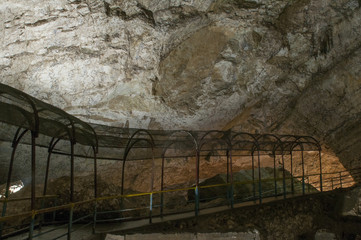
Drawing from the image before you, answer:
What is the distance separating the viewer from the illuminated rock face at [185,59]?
340 inches

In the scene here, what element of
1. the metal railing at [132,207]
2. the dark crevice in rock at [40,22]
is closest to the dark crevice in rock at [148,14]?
the dark crevice in rock at [40,22]

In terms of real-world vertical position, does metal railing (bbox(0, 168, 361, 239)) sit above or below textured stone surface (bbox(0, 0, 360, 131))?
below

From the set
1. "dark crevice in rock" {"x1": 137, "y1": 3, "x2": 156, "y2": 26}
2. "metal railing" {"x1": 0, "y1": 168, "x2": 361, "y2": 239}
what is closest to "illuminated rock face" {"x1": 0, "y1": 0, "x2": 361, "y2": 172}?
"dark crevice in rock" {"x1": 137, "y1": 3, "x2": 156, "y2": 26}

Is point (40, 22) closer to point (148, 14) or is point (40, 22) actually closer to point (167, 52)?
point (148, 14)

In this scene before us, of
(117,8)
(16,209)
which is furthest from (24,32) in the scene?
(16,209)

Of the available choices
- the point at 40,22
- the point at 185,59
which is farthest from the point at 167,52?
the point at 40,22

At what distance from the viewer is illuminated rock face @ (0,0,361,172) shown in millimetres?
8625

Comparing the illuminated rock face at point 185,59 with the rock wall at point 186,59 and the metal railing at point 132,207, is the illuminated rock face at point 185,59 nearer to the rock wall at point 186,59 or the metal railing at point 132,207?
the rock wall at point 186,59

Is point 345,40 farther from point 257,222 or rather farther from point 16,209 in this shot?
point 16,209

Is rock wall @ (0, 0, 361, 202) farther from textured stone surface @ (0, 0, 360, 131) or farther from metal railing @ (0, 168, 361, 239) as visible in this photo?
metal railing @ (0, 168, 361, 239)

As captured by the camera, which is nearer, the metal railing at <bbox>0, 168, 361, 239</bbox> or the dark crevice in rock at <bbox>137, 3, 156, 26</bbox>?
the metal railing at <bbox>0, 168, 361, 239</bbox>

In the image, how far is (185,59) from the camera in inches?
384

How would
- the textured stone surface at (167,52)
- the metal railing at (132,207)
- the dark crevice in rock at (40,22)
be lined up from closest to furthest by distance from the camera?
the metal railing at (132,207) → the dark crevice in rock at (40,22) → the textured stone surface at (167,52)

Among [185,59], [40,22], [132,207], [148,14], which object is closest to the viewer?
[40,22]
